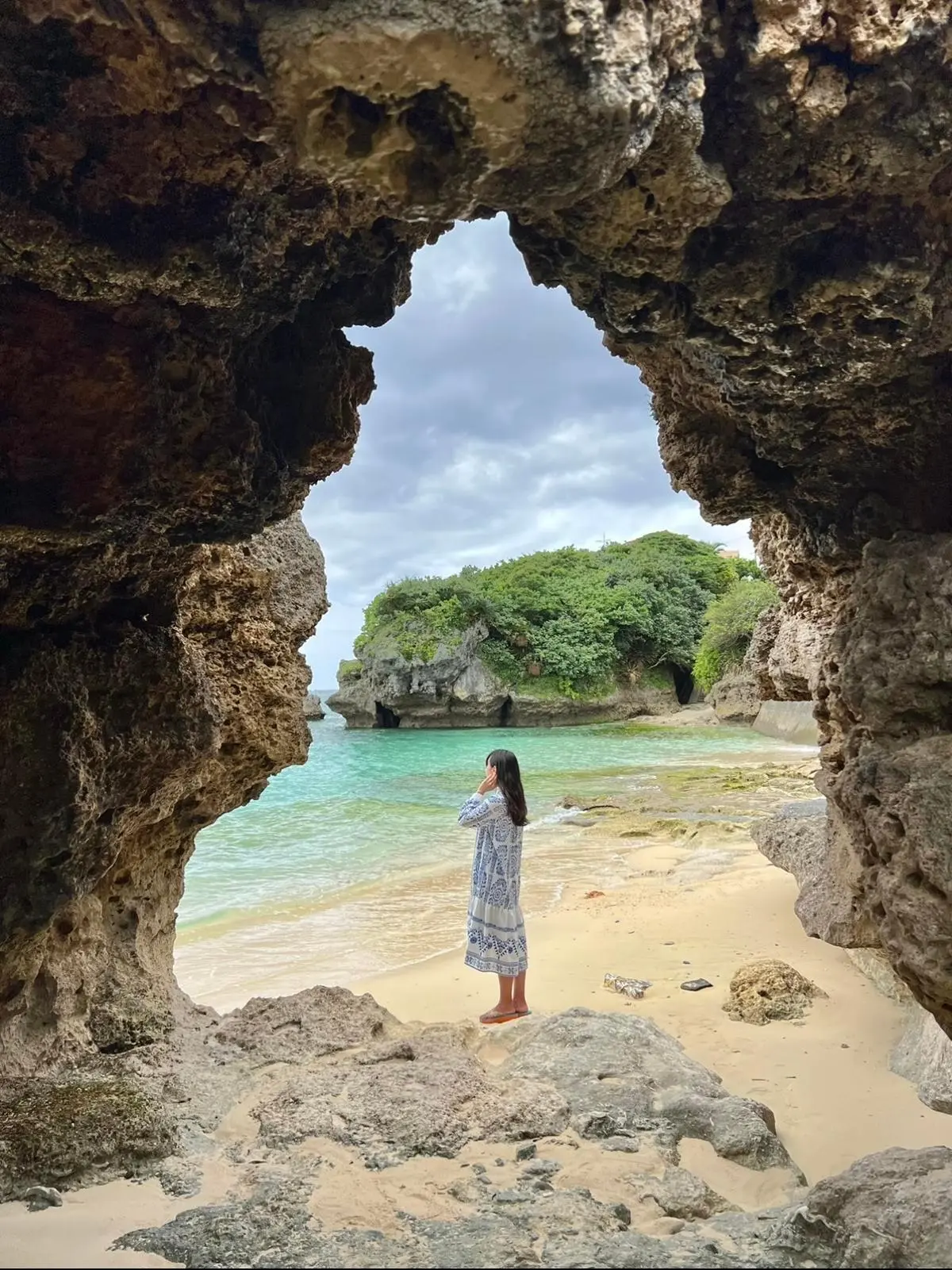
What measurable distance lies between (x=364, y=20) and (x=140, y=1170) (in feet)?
11.0

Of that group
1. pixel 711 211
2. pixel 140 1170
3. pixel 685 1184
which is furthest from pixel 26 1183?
pixel 711 211

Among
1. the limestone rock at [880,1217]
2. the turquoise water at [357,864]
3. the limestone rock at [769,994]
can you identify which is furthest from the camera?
the turquoise water at [357,864]

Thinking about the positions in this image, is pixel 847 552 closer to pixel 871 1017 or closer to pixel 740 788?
pixel 871 1017

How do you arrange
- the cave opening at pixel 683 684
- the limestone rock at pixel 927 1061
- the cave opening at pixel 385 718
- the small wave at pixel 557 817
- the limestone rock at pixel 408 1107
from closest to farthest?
the limestone rock at pixel 408 1107 → the limestone rock at pixel 927 1061 → the small wave at pixel 557 817 → the cave opening at pixel 683 684 → the cave opening at pixel 385 718

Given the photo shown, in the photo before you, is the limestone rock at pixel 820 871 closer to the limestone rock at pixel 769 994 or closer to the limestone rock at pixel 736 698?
the limestone rock at pixel 769 994

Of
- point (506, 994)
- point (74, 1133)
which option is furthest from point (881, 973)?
point (74, 1133)

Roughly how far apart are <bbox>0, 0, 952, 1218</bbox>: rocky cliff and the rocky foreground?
255 mm

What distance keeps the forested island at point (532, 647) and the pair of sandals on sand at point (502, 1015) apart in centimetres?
2607

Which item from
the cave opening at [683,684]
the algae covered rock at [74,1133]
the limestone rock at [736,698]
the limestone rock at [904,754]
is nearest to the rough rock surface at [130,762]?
the algae covered rock at [74,1133]

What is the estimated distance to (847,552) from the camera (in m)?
3.35

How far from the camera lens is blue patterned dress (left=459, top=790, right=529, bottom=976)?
5.07 metres

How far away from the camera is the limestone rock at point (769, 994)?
14.7ft

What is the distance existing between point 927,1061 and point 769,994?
1.11 meters

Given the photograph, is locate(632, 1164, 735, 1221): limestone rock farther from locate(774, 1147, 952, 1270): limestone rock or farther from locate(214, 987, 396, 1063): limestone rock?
locate(214, 987, 396, 1063): limestone rock
